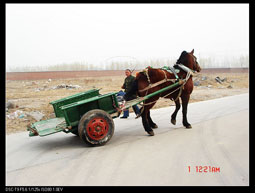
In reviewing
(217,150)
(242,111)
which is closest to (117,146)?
(217,150)

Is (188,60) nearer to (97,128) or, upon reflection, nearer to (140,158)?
(97,128)

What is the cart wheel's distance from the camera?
489cm

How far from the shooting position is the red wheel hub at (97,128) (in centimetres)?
495

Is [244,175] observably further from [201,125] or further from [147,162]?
[201,125]

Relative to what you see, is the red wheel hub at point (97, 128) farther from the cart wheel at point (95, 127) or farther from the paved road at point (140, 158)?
the paved road at point (140, 158)

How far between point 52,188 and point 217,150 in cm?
306

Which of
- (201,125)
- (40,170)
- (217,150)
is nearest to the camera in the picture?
(40,170)

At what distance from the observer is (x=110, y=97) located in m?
5.46

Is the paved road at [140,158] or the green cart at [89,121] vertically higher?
the green cart at [89,121]

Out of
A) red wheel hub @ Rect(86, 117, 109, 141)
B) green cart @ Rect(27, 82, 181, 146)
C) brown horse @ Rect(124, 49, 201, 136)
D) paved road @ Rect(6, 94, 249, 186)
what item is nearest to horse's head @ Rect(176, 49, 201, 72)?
brown horse @ Rect(124, 49, 201, 136)
